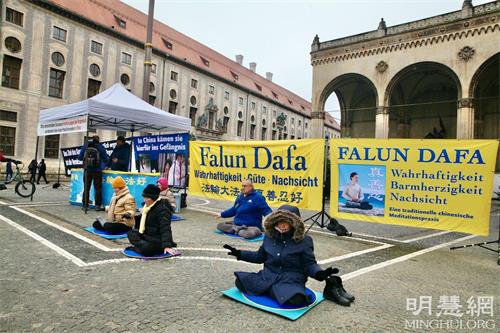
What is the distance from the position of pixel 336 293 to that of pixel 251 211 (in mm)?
3907

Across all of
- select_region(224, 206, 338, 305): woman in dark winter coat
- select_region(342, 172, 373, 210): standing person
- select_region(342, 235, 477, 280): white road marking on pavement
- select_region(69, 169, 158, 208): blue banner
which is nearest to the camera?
select_region(224, 206, 338, 305): woman in dark winter coat

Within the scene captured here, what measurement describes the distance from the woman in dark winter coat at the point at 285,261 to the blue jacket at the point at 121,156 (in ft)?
28.2

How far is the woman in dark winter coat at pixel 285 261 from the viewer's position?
12.0 feet

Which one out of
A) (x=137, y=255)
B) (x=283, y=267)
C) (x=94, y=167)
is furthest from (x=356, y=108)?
(x=283, y=267)

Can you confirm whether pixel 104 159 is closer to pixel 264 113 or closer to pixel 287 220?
pixel 287 220

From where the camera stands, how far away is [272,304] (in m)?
3.67

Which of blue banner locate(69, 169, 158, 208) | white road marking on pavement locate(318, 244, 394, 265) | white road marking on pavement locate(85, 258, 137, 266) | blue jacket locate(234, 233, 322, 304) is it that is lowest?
white road marking on pavement locate(318, 244, 394, 265)

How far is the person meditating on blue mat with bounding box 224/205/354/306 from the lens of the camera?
3.66 meters

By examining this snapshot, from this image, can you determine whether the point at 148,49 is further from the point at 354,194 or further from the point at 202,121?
the point at 202,121

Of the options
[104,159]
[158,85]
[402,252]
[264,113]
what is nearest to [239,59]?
[264,113]

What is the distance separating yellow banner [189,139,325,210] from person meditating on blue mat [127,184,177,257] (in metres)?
4.33

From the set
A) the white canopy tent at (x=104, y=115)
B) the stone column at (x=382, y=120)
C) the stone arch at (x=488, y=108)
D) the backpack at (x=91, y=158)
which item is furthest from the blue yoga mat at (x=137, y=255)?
the stone arch at (x=488, y=108)

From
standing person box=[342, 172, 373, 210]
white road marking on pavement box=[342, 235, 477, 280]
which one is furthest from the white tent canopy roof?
white road marking on pavement box=[342, 235, 477, 280]

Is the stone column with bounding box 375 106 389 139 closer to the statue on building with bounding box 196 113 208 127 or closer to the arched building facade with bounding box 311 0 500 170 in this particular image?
the arched building facade with bounding box 311 0 500 170
